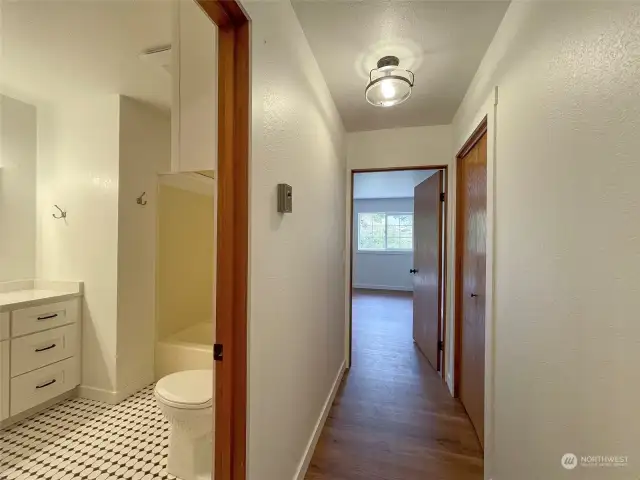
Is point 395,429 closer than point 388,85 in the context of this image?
No

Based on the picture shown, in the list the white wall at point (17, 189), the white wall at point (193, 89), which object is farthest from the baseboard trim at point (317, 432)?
the white wall at point (17, 189)

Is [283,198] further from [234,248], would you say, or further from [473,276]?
[473,276]

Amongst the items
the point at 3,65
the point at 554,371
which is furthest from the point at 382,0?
the point at 3,65

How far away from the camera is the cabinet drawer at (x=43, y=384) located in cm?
194

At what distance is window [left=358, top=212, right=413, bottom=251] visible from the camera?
712 centimetres

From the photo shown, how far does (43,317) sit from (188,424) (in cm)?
152

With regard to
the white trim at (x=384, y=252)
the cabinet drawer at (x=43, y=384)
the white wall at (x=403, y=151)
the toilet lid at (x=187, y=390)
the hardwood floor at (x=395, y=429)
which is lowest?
the hardwood floor at (x=395, y=429)

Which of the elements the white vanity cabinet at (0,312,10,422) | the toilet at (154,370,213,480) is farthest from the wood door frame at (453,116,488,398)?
the white vanity cabinet at (0,312,10,422)

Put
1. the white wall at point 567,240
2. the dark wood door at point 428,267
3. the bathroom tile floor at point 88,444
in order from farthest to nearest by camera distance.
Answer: the dark wood door at point 428,267
the bathroom tile floor at point 88,444
the white wall at point 567,240

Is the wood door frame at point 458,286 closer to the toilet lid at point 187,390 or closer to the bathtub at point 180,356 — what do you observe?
the toilet lid at point 187,390

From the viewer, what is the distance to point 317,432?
185cm

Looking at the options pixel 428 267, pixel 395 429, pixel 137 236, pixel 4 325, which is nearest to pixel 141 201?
pixel 137 236

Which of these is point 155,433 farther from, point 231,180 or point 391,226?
point 391,226

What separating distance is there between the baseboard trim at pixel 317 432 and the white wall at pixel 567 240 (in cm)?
96
